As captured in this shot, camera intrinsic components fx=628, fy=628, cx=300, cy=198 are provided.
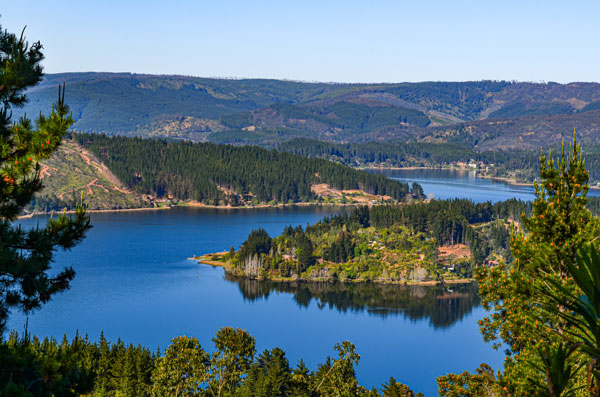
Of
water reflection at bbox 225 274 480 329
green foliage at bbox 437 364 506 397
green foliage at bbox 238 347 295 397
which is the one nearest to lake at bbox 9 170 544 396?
water reflection at bbox 225 274 480 329

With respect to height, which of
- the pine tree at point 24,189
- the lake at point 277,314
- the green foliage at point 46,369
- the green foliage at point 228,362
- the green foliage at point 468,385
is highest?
the pine tree at point 24,189

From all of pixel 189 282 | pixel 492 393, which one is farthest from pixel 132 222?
pixel 492 393

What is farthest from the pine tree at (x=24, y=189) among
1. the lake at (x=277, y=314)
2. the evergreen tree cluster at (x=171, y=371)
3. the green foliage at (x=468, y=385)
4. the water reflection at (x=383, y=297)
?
the water reflection at (x=383, y=297)

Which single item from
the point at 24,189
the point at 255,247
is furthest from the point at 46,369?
the point at 255,247

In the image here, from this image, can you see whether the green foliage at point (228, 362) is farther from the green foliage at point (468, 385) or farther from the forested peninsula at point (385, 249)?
the forested peninsula at point (385, 249)

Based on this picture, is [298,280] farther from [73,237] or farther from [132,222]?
[73,237]

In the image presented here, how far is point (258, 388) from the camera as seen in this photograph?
45.3m

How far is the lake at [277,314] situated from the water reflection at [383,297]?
17 centimetres

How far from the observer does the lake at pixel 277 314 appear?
76875 millimetres

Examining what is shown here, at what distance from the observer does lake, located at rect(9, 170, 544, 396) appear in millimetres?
76875

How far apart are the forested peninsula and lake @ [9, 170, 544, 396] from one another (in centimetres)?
514

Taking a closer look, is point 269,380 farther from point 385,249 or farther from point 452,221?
point 452,221

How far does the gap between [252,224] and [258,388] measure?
128 m

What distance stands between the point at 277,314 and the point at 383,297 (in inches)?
781
